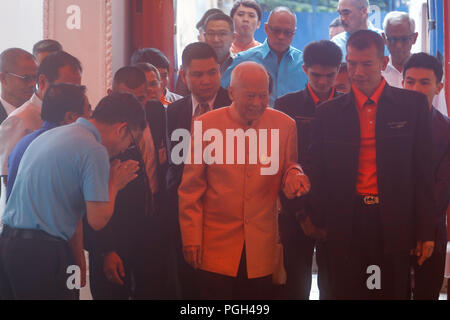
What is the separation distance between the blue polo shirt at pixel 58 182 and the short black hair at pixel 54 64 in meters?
0.46

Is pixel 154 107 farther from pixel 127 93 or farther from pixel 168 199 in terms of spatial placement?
pixel 168 199

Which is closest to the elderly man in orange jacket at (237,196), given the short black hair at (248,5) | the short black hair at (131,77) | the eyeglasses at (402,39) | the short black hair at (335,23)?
the short black hair at (131,77)

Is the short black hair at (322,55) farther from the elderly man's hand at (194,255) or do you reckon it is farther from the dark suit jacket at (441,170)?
the elderly man's hand at (194,255)

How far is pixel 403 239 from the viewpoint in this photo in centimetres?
193

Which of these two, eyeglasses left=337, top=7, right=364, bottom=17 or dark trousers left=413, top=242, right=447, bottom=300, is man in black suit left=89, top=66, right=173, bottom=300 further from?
eyeglasses left=337, top=7, right=364, bottom=17

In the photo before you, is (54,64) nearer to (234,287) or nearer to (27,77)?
(27,77)

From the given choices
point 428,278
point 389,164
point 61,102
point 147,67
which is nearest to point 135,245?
point 61,102

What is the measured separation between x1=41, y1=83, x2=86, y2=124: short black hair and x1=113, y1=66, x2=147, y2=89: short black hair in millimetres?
203

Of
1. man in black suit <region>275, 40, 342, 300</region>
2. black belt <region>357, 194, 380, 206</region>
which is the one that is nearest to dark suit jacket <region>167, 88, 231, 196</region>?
man in black suit <region>275, 40, 342, 300</region>

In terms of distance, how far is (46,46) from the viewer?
8.04 ft

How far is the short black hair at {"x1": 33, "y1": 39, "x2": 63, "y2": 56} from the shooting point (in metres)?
2.45

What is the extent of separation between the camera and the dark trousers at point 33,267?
5.70ft
